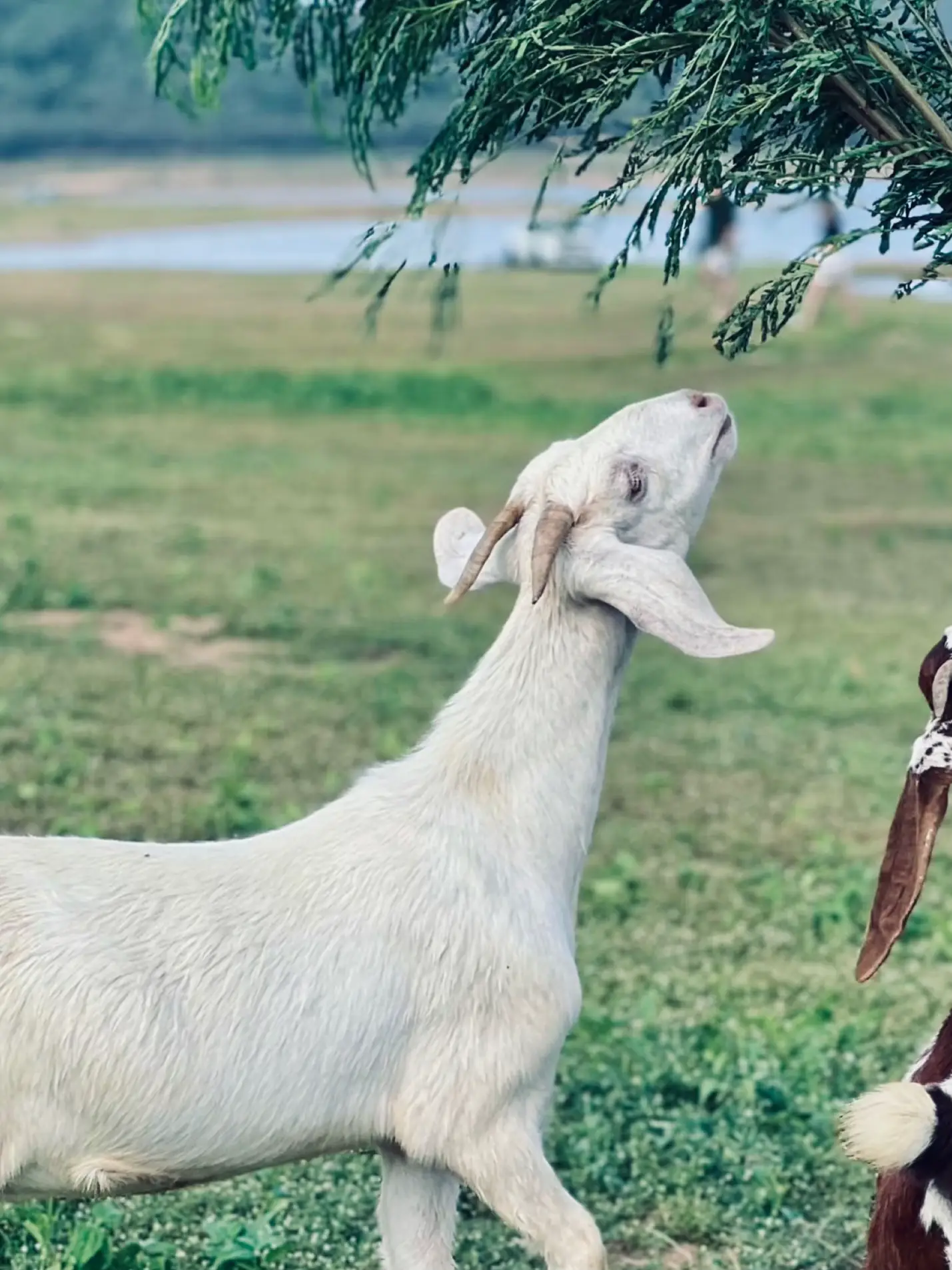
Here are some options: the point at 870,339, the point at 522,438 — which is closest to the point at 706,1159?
the point at 522,438

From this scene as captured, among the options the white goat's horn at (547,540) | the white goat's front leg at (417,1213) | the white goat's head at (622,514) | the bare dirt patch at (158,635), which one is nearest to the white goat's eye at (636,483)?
the white goat's head at (622,514)

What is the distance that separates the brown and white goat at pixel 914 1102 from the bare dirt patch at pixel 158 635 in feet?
24.2

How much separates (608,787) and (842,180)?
5382mm

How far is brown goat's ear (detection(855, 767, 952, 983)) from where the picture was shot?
11.2ft

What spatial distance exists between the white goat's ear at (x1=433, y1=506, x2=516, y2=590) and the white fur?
1.21 meters

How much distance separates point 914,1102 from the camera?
308 centimetres

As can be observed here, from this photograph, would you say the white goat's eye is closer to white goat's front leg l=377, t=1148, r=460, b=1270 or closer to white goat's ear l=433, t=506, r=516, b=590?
white goat's ear l=433, t=506, r=516, b=590

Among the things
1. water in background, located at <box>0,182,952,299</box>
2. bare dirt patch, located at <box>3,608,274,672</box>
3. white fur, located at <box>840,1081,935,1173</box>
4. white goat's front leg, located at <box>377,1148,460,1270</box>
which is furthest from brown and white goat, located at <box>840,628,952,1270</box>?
water in background, located at <box>0,182,952,299</box>

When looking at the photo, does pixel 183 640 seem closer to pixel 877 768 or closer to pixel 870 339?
pixel 877 768

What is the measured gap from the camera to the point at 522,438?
1828cm

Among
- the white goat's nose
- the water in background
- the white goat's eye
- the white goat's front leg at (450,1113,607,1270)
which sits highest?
the white goat's nose

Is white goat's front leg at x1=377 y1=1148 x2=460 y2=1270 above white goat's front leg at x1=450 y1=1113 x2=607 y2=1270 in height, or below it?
below

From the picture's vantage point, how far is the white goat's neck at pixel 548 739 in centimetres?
360

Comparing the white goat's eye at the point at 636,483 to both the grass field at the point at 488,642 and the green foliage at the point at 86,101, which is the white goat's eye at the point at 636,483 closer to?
the grass field at the point at 488,642
